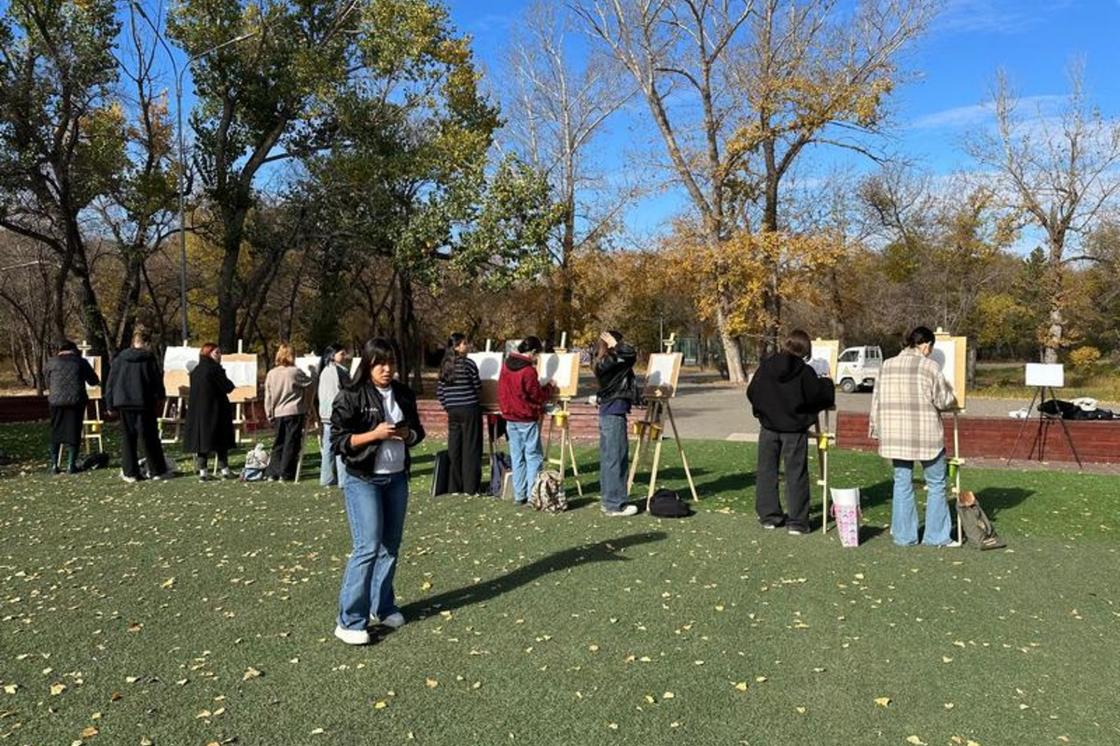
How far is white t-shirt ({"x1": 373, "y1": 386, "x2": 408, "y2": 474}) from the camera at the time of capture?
418cm

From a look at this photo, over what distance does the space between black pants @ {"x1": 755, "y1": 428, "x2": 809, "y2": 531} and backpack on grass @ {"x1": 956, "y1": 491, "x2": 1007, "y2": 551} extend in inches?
45.8

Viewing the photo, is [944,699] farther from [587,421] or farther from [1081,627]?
[587,421]

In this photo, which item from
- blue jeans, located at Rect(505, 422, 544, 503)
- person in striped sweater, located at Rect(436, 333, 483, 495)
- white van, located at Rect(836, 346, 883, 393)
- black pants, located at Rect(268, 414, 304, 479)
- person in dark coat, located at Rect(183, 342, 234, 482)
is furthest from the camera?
white van, located at Rect(836, 346, 883, 393)

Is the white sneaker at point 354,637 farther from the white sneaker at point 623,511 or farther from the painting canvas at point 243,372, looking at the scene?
the painting canvas at point 243,372

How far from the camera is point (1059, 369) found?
34.5ft

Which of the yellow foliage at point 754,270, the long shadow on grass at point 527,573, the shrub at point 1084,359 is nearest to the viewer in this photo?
the long shadow on grass at point 527,573

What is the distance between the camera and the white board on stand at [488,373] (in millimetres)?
9086

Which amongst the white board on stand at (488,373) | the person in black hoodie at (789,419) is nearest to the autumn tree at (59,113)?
the white board on stand at (488,373)

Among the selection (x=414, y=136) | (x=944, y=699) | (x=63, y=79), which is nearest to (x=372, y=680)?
(x=944, y=699)

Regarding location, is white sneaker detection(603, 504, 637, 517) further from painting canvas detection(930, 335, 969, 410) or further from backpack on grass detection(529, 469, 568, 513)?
painting canvas detection(930, 335, 969, 410)

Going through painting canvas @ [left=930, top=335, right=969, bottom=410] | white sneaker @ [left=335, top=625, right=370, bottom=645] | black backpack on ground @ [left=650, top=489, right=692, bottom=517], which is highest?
painting canvas @ [left=930, top=335, right=969, bottom=410]

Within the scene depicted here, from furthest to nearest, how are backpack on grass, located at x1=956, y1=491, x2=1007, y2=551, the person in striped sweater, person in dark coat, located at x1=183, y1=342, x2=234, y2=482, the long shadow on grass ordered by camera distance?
person in dark coat, located at x1=183, y1=342, x2=234, y2=482
the person in striped sweater
backpack on grass, located at x1=956, y1=491, x2=1007, y2=551
the long shadow on grass

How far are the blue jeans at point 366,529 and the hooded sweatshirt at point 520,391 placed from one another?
11.6ft

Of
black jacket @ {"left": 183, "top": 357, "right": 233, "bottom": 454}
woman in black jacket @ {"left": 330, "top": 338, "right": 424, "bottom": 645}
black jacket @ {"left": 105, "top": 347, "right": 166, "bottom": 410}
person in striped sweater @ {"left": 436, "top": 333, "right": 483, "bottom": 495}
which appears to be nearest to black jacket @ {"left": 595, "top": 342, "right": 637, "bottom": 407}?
person in striped sweater @ {"left": 436, "top": 333, "right": 483, "bottom": 495}
